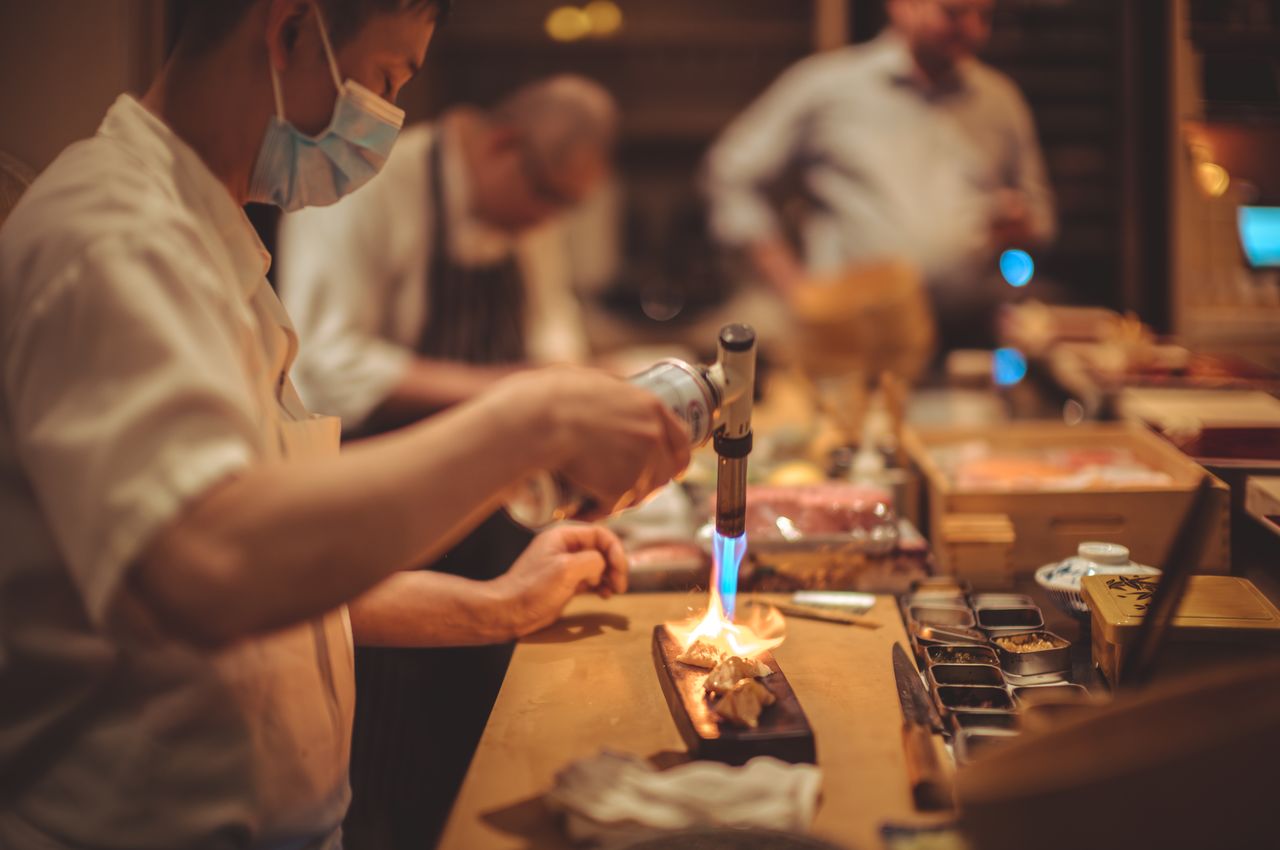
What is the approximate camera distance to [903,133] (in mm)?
4281

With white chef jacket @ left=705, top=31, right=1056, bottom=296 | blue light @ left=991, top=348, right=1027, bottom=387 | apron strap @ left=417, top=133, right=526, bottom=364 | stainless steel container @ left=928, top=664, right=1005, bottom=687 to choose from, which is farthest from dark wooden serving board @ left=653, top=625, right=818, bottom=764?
white chef jacket @ left=705, top=31, right=1056, bottom=296

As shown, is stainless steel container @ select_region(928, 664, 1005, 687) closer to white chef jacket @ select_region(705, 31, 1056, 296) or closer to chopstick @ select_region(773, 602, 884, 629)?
chopstick @ select_region(773, 602, 884, 629)

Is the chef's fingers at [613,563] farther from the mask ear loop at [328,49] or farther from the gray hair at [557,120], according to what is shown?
the gray hair at [557,120]

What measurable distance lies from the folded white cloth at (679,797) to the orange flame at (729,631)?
0.32 metres

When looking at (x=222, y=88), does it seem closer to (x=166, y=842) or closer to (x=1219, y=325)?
(x=166, y=842)

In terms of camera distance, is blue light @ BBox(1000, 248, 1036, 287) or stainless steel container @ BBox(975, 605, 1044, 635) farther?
A: blue light @ BBox(1000, 248, 1036, 287)

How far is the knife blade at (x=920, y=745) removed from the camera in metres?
1.06

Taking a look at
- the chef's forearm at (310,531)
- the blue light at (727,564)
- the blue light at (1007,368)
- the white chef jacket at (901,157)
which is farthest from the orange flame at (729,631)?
Result: the white chef jacket at (901,157)

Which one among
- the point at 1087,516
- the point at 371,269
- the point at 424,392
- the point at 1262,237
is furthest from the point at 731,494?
the point at 1262,237

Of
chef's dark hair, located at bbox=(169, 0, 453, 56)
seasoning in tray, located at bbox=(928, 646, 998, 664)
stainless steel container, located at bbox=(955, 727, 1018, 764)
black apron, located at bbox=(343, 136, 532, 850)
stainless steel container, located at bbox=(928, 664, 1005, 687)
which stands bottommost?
black apron, located at bbox=(343, 136, 532, 850)

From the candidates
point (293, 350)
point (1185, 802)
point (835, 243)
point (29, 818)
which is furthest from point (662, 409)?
point (835, 243)

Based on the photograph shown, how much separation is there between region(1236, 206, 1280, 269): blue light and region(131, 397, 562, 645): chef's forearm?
3325mm

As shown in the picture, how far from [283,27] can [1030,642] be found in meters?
1.19

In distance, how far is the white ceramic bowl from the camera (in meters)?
1.54
